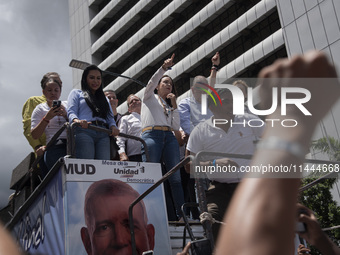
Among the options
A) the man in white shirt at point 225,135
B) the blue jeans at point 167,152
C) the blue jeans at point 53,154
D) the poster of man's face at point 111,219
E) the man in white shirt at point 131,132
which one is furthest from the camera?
the man in white shirt at point 131,132

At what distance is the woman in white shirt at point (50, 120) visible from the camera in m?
5.55

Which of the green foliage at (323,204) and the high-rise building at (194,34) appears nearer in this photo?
the green foliage at (323,204)

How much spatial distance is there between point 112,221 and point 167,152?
1620mm

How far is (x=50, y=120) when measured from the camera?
19.3 feet

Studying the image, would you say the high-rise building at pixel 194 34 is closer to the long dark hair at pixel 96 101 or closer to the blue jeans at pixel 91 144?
the long dark hair at pixel 96 101

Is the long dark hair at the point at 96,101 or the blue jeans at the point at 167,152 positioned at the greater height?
the long dark hair at the point at 96,101

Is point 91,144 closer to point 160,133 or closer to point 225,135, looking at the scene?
point 160,133

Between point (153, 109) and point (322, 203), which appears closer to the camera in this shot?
point (153, 109)

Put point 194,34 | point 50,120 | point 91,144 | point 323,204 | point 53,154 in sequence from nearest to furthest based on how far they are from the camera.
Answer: point 91,144, point 53,154, point 50,120, point 323,204, point 194,34

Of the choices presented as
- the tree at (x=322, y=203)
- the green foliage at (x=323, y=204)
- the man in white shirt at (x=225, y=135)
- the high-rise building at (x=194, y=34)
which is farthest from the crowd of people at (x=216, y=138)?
the high-rise building at (x=194, y=34)

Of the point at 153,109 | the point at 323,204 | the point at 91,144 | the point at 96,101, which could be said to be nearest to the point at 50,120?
the point at 96,101

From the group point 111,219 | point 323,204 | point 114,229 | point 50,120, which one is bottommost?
point 114,229

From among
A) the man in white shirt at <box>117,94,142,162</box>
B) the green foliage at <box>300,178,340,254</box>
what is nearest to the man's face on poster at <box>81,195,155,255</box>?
the man in white shirt at <box>117,94,142,162</box>

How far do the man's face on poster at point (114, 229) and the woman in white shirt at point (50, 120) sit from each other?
3.42 feet
